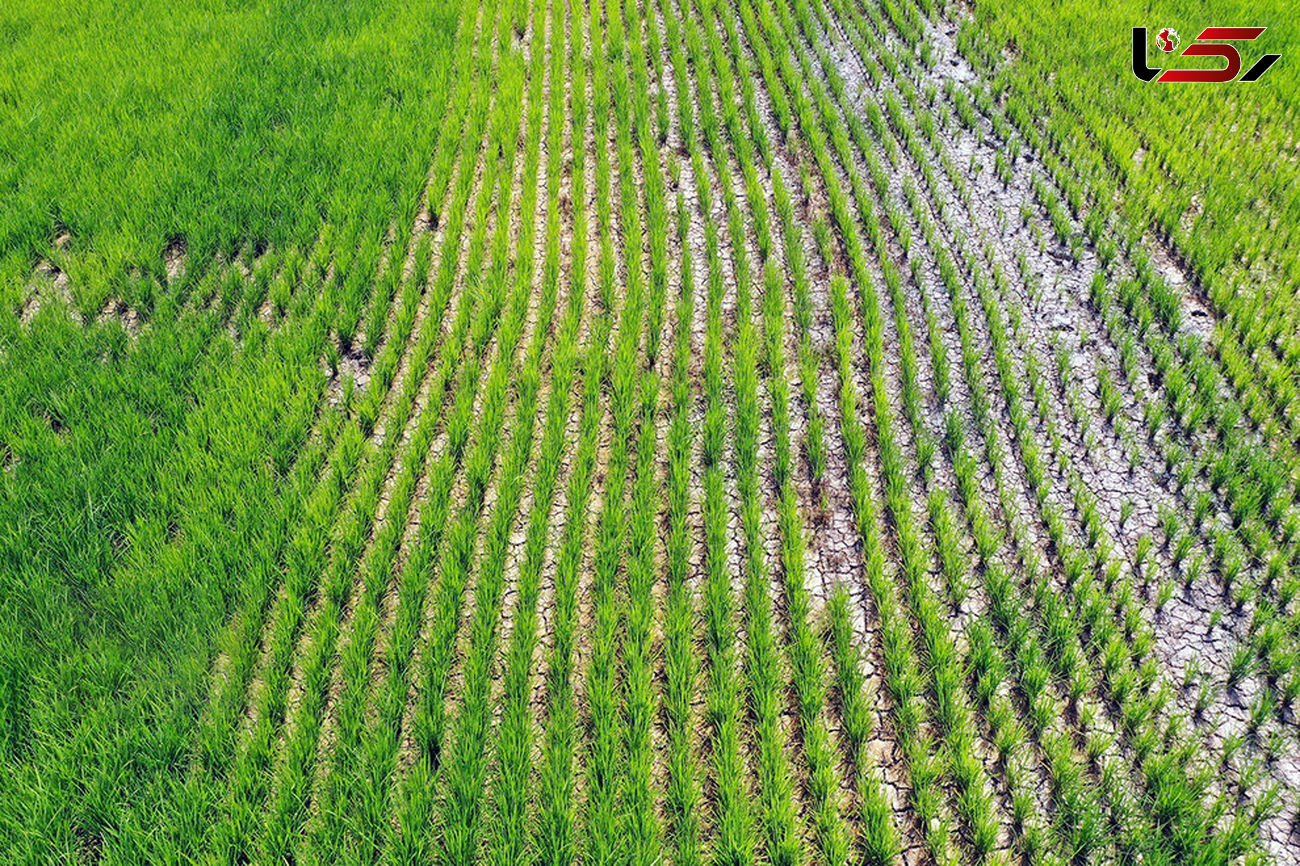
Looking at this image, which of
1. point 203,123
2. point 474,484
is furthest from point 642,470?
point 203,123

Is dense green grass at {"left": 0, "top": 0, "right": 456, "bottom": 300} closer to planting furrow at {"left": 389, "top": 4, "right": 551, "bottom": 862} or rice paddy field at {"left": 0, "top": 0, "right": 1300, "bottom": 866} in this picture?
rice paddy field at {"left": 0, "top": 0, "right": 1300, "bottom": 866}

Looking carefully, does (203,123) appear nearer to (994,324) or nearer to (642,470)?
(642,470)

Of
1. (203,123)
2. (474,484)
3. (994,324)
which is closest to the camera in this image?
(474,484)

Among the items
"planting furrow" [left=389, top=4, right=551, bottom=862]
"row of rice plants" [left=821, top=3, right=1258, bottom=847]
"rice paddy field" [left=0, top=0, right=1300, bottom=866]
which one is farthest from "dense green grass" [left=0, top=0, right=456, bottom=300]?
"row of rice plants" [left=821, top=3, right=1258, bottom=847]

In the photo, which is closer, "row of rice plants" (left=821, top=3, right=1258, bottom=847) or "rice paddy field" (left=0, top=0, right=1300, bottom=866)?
"rice paddy field" (left=0, top=0, right=1300, bottom=866)

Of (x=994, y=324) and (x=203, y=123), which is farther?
(x=203, y=123)

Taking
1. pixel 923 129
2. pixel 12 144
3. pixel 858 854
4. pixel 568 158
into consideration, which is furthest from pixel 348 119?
pixel 858 854

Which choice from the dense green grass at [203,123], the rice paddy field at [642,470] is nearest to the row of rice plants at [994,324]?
the rice paddy field at [642,470]

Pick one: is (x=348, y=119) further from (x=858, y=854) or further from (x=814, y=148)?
(x=858, y=854)
